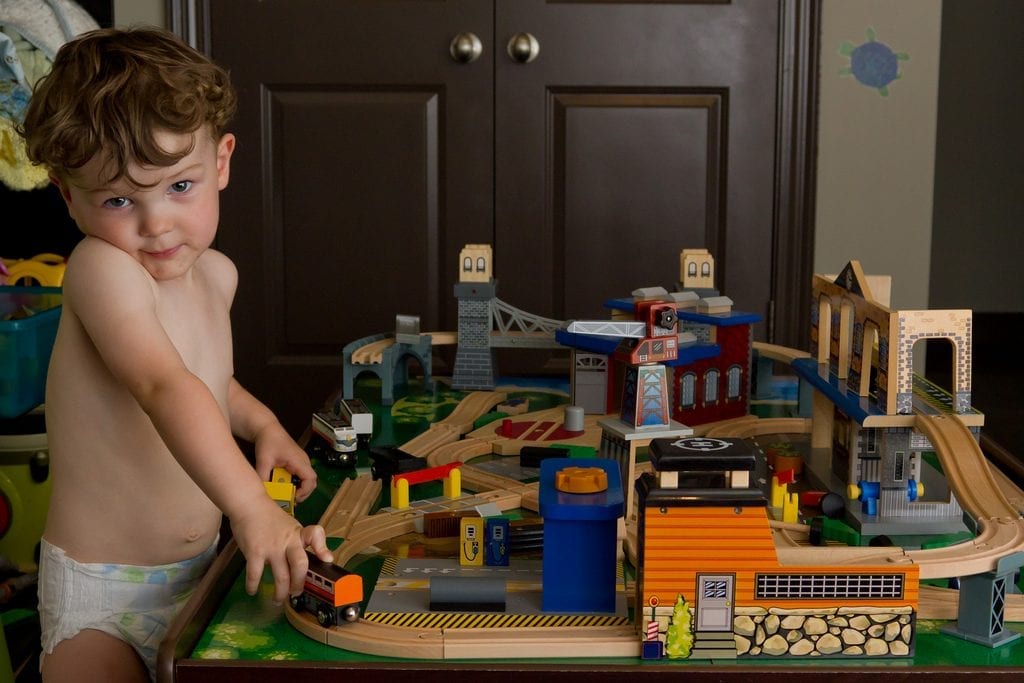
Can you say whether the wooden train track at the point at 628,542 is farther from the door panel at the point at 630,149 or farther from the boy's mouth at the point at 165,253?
the door panel at the point at 630,149

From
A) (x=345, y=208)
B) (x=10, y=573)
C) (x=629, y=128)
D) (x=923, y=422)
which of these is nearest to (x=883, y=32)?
(x=629, y=128)

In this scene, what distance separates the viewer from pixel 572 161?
2455 millimetres

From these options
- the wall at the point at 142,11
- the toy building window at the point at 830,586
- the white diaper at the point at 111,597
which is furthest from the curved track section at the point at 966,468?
the wall at the point at 142,11

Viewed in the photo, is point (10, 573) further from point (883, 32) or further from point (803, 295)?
point (883, 32)

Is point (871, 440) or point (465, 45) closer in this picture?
point (871, 440)

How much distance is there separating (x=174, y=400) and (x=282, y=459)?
275 mm

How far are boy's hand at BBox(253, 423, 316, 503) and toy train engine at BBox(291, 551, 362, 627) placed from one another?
0.30 meters

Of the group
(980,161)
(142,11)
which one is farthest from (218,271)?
(980,161)

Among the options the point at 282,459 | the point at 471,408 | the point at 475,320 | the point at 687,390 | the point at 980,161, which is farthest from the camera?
the point at 980,161

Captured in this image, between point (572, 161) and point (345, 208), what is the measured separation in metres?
Answer: 0.47

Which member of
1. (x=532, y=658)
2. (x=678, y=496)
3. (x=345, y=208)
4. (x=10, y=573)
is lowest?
(x=10, y=573)

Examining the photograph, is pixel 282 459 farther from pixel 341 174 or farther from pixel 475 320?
pixel 341 174

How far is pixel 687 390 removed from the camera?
1.41m

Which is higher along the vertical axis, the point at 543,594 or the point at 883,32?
the point at 883,32
